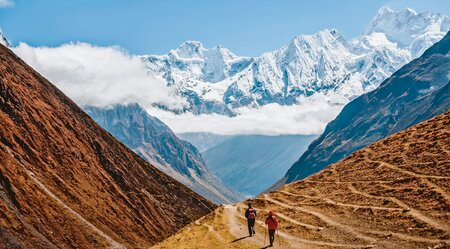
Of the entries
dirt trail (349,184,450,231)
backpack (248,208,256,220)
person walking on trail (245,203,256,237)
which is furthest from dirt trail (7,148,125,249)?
dirt trail (349,184,450,231)

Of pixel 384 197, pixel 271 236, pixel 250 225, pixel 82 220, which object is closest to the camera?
pixel 271 236

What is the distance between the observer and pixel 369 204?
60250 millimetres

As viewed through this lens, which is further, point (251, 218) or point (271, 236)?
point (251, 218)

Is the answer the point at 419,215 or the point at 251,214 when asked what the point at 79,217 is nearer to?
the point at 251,214

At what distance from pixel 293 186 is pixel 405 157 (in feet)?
58.5

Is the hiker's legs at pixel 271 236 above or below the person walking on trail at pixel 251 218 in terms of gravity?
below

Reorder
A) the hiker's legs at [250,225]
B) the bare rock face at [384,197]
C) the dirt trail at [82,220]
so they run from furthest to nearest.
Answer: the dirt trail at [82,220] → the hiker's legs at [250,225] → the bare rock face at [384,197]

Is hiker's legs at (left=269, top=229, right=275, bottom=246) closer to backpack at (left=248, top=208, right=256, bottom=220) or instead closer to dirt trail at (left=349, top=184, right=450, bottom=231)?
backpack at (left=248, top=208, right=256, bottom=220)

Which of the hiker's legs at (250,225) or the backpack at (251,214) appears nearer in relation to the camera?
the backpack at (251,214)

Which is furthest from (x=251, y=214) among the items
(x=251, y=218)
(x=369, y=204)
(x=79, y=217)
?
(x=79, y=217)

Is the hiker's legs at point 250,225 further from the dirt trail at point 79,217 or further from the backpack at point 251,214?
the dirt trail at point 79,217

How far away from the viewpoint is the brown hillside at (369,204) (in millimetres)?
50125

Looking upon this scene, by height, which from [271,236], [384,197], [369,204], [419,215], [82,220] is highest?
[82,220]

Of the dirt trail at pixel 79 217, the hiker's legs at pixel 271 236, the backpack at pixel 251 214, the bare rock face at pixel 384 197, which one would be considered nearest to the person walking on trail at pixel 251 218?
the backpack at pixel 251 214
